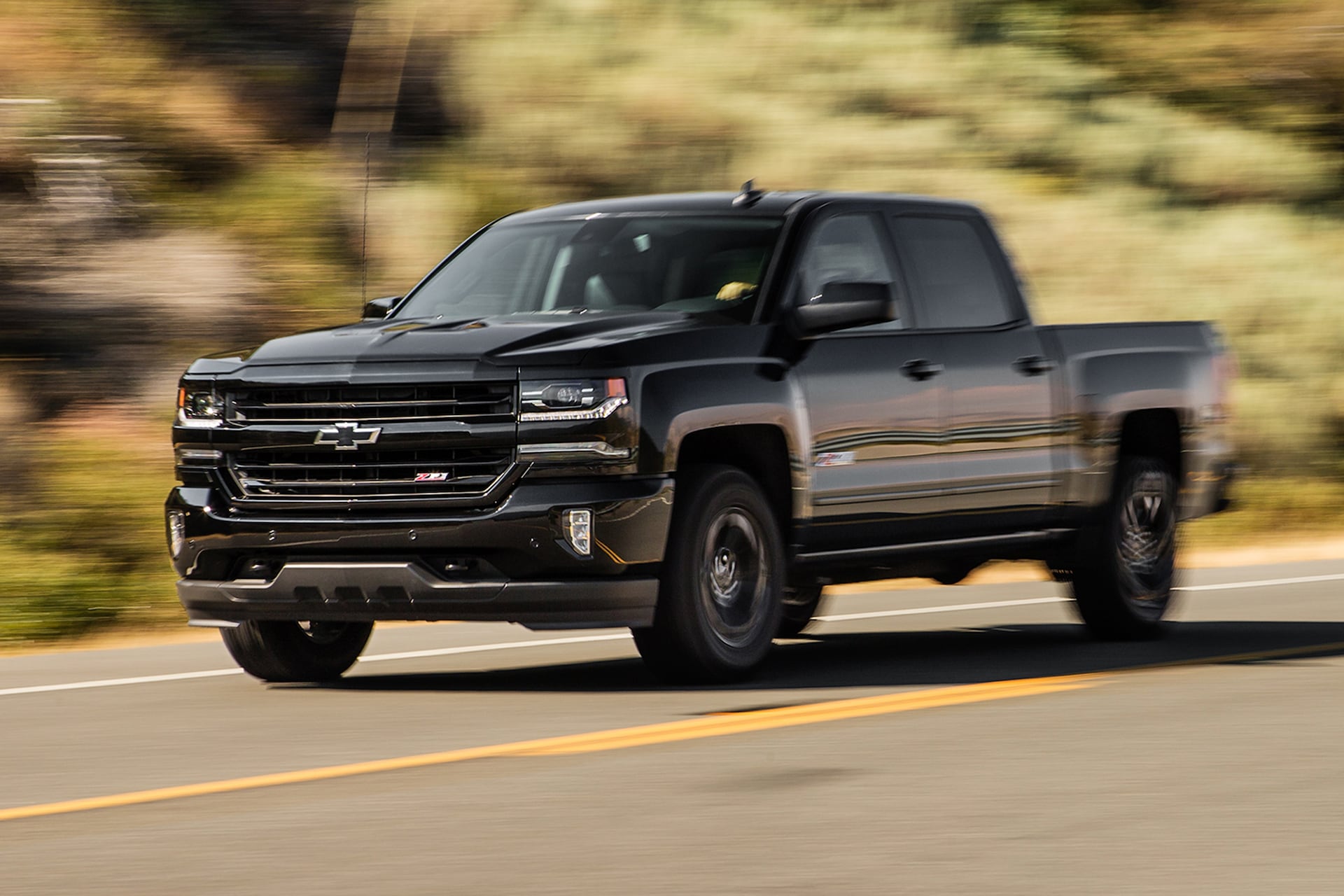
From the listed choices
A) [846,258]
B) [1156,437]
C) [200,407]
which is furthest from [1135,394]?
[200,407]

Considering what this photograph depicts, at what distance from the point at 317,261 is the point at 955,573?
1060 centimetres

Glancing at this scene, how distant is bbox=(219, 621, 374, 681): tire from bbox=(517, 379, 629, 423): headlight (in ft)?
5.71

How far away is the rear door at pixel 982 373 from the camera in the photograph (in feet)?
34.7

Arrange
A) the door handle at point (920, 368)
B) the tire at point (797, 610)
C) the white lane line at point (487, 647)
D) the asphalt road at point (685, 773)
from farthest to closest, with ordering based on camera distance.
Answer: the tire at point (797, 610), the white lane line at point (487, 647), the door handle at point (920, 368), the asphalt road at point (685, 773)

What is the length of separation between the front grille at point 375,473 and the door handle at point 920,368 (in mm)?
2078

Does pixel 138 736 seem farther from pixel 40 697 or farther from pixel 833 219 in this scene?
pixel 833 219

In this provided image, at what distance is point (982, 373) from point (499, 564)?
2.76m

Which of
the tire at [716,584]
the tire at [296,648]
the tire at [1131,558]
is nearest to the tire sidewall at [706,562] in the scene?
the tire at [716,584]

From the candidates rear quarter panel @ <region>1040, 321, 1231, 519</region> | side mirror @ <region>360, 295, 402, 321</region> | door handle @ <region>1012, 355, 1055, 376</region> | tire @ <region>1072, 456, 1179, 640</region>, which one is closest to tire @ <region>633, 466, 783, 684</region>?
door handle @ <region>1012, 355, 1055, 376</region>

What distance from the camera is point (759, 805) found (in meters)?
6.80

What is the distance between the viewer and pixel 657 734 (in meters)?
8.21

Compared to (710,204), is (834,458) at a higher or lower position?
lower

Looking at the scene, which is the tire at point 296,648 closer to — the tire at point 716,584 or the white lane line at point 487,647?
the white lane line at point 487,647

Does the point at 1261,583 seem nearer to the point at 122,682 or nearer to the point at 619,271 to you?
the point at 619,271
